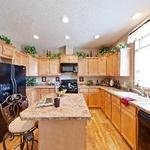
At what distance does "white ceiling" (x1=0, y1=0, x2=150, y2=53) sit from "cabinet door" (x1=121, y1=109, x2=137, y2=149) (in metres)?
2.05

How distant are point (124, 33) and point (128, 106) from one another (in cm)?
281

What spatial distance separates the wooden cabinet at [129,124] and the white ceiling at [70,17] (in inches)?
76.6

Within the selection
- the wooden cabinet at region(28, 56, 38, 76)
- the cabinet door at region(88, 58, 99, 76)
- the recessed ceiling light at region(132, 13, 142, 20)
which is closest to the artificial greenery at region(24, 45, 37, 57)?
the wooden cabinet at region(28, 56, 38, 76)

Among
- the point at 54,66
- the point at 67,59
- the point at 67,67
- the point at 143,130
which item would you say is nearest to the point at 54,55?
the point at 54,66

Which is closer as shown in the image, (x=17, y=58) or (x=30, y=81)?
Result: (x=17, y=58)

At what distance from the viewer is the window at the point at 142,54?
406 cm

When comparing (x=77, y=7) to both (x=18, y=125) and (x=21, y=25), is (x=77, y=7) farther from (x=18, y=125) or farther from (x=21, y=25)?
(x=18, y=125)

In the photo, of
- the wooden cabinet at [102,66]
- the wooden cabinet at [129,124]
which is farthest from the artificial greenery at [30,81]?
the wooden cabinet at [129,124]

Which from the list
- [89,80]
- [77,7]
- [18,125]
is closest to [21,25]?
[77,7]

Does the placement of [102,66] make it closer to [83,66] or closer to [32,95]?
[83,66]

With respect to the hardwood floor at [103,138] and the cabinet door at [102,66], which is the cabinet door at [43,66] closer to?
the cabinet door at [102,66]

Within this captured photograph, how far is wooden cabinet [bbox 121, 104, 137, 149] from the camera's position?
9.56 feet

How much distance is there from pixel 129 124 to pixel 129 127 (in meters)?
0.06

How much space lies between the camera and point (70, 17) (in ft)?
12.6
